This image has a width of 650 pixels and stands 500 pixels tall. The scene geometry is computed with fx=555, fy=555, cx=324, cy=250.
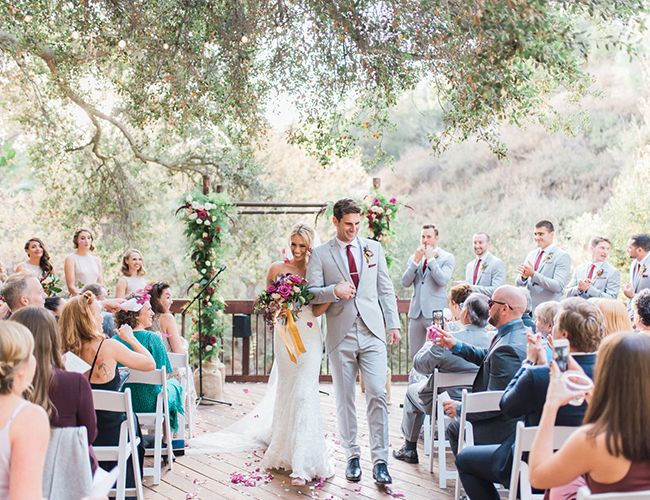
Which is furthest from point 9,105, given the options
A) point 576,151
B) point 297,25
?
point 576,151

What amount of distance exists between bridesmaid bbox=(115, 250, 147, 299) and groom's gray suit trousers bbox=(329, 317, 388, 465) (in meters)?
2.61

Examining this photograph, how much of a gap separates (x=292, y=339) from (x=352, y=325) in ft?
1.53

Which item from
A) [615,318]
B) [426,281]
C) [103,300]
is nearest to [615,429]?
[615,318]

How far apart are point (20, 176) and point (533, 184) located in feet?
53.4

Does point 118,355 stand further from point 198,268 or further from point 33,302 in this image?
point 198,268

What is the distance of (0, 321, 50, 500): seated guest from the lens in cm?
155

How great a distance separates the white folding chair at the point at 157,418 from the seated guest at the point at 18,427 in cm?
177

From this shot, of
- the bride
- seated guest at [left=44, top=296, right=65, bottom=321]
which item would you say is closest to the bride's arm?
the bride

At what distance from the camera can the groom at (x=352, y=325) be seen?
3.72 metres

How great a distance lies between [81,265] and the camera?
588cm

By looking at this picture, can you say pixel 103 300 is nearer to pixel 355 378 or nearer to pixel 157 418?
pixel 157 418

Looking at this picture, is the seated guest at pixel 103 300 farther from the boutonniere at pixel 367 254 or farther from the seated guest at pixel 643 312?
the seated guest at pixel 643 312

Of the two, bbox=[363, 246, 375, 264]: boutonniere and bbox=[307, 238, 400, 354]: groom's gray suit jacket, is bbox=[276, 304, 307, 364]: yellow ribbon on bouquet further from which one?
bbox=[363, 246, 375, 264]: boutonniere

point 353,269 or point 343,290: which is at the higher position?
point 353,269
